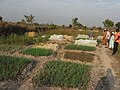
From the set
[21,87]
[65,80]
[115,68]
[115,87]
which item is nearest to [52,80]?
[65,80]

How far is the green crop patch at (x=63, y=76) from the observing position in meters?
8.14

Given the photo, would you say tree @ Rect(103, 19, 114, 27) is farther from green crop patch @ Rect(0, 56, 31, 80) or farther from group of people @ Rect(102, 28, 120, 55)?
green crop patch @ Rect(0, 56, 31, 80)

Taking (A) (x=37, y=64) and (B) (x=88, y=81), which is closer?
(B) (x=88, y=81)

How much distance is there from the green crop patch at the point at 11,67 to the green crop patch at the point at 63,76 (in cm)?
67

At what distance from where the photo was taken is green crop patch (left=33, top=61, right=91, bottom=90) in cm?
814

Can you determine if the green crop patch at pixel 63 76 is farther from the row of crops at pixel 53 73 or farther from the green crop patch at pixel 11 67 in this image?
the green crop patch at pixel 11 67

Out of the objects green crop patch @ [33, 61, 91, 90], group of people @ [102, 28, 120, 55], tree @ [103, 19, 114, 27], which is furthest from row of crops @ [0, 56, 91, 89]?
tree @ [103, 19, 114, 27]

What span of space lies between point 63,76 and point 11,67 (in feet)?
5.73

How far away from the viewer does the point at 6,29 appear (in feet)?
73.7

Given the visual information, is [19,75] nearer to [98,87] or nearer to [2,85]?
[2,85]

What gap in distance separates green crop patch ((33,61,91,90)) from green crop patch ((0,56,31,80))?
667 millimetres

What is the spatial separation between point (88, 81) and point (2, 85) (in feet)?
8.81

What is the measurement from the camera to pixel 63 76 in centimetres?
877

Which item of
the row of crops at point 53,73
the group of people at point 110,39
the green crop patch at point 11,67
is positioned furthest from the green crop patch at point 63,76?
the group of people at point 110,39
